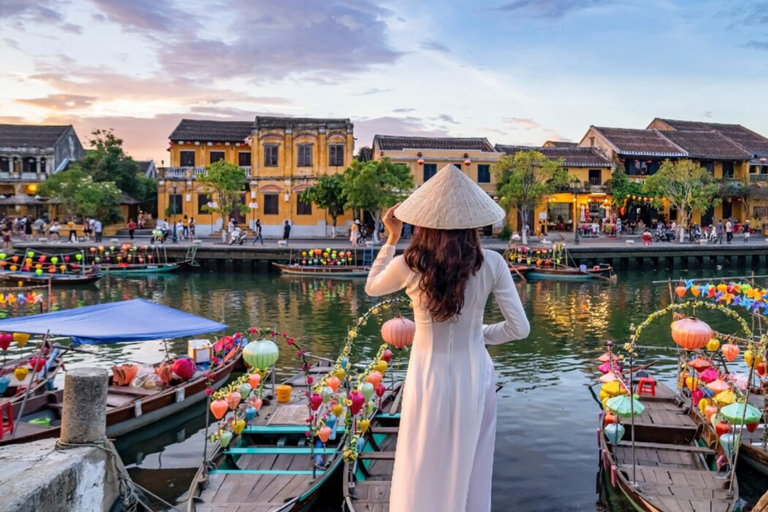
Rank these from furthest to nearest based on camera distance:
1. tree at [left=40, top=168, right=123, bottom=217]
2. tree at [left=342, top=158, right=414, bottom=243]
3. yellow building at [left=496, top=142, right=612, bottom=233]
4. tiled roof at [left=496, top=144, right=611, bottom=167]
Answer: tiled roof at [left=496, top=144, right=611, bottom=167] → yellow building at [left=496, top=142, right=612, bottom=233] → tree at [left=40, top=168, right=123, bottom=217] → tree at [left=342, top=158, right=414, bottom=243]

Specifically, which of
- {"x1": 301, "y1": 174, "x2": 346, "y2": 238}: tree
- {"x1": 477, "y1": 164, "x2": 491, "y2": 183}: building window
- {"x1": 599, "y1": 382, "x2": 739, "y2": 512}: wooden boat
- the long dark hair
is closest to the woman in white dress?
the long dark hair

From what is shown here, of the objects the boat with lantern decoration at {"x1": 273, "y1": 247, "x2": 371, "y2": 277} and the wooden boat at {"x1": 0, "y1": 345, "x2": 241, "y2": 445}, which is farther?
the boat with lantern decoration at {"x1": 273, "y1": 247, "x2": 371, "y2": 277}

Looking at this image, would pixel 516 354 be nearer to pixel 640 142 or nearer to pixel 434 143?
pixel 434 143

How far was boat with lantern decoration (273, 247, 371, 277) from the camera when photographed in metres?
28.9

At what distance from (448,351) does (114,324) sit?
313 inches

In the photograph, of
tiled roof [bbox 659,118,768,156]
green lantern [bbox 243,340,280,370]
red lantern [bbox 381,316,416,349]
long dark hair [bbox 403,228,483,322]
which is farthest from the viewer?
tiled roof [bbox 659,118,768,156]

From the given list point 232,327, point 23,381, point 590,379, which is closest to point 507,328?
A: point 23,381

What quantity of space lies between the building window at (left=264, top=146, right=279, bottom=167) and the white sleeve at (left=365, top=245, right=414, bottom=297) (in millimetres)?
35855

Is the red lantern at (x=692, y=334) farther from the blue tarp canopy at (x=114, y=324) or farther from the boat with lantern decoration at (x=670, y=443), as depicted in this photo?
the blue tarp canopy at (x=114, y=324)

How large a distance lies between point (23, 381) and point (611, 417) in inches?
334

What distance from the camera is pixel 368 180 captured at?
105 ft

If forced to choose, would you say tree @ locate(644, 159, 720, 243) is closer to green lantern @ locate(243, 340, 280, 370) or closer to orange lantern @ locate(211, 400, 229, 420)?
green lantern @ locate(243, 340, 280, 370)

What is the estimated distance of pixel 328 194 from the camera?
117 feet

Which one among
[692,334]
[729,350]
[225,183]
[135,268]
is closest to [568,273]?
[225,183]
